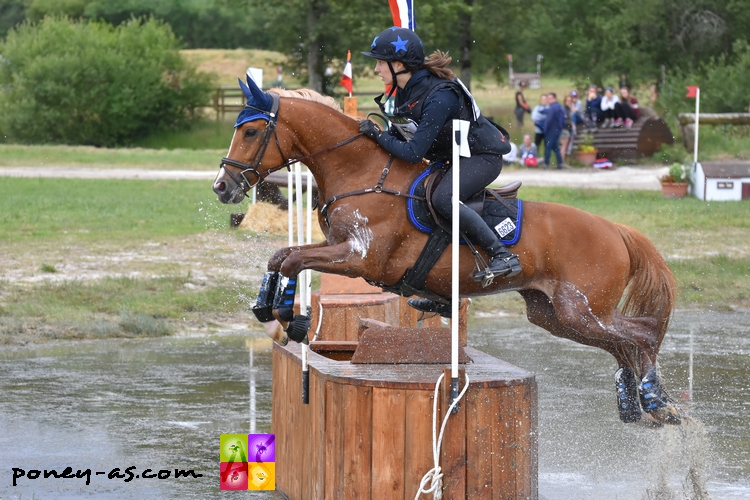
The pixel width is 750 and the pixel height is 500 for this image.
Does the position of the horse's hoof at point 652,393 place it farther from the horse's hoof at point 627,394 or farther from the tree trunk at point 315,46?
the tree trunk at point 315,46

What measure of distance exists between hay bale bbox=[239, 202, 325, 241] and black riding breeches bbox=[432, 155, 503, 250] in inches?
356

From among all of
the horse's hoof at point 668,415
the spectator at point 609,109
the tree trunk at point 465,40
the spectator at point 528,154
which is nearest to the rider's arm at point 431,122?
the horse's hoof at point 668,415

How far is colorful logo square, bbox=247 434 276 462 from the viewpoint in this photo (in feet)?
20.1

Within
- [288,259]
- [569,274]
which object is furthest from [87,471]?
[569,274]

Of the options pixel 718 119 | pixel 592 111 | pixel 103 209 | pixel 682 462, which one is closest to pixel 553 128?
pixel 592 111

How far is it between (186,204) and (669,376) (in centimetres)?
1071

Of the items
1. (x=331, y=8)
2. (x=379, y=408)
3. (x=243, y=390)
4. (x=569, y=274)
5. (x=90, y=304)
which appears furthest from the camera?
(x=331, y=8)

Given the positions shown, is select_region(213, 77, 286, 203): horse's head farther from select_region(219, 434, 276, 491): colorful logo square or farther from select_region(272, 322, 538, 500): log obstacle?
select_region(219, 434, 276, 491): colorful logo square

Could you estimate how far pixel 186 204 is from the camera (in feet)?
58.5

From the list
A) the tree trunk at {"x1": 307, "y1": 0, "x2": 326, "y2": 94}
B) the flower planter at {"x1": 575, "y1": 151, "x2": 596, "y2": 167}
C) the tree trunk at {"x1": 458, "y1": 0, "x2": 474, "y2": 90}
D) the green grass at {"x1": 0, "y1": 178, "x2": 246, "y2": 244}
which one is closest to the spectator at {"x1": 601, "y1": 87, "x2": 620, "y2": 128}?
the flower planter at {"x1": 575, "y1": 151, "x2": 596, "y2": 167}

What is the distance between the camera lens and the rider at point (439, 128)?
555cm

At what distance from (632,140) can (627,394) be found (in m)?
18.8

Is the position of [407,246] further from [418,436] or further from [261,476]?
[261,476]

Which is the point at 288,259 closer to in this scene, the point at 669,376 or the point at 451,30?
the point at 669,376
